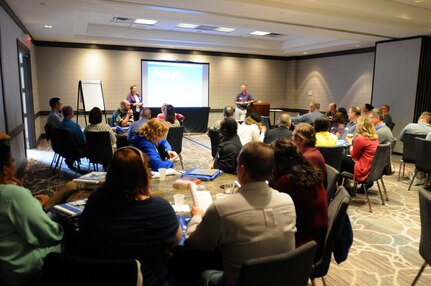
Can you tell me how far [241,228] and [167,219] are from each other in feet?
1.15

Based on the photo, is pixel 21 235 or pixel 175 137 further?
pixel 175 137

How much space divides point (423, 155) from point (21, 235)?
5262 millimetres

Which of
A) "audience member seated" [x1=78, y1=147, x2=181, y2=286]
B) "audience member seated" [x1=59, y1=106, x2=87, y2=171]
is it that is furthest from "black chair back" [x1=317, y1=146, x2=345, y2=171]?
"audience member seated" [x1=59, y1=106, x2=87, y2=171]

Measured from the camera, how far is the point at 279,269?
136 centimetres

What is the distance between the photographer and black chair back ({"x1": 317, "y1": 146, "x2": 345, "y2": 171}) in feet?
14.1

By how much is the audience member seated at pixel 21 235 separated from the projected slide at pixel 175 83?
999 cm

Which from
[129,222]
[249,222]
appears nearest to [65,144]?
[129,222]

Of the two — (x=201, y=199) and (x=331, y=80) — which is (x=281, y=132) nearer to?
(x=201, y=199)

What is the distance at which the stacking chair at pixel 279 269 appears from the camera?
4.28 ft

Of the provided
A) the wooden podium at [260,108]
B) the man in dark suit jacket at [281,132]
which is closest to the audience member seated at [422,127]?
the man in dark suit jacket at [281,132]

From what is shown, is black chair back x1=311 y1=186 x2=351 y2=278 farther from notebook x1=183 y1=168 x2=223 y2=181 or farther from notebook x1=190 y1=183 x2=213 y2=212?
notebook x1=183 y1=168 x2=223 y2=181

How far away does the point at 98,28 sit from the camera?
9.55 metres

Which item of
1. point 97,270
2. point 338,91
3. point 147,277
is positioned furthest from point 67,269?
point 338,91

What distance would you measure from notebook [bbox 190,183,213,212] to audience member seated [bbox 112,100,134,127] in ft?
15.5
